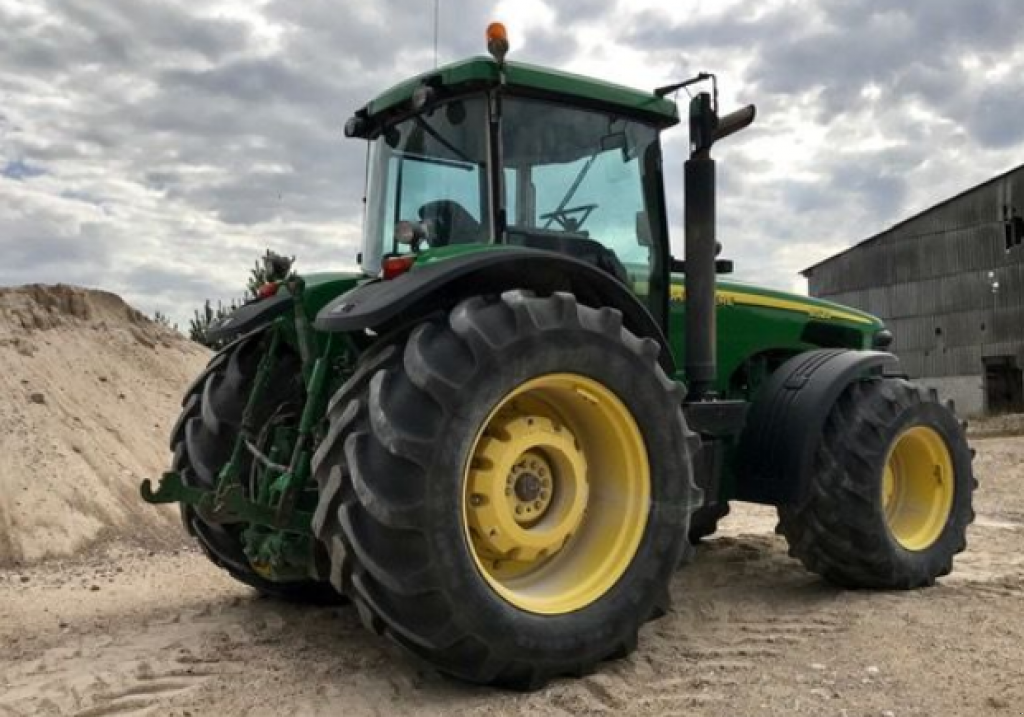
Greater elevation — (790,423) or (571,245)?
(571,245)

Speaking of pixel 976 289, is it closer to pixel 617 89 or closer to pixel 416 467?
pixel 617 89

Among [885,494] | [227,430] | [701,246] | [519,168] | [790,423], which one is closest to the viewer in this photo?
[519,168]

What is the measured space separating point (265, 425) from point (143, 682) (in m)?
1.33

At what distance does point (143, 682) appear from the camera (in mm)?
3709

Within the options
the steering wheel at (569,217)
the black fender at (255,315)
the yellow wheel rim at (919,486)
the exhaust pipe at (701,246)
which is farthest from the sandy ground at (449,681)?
the steering wheel at (569,217)

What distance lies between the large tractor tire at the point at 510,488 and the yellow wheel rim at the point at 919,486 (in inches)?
89.4

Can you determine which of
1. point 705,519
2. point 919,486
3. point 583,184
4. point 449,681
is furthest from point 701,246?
point 449,681

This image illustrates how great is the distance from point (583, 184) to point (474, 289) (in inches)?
44.2

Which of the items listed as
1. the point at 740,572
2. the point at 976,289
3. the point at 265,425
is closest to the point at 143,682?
the point at 265,425

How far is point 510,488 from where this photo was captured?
381 cm

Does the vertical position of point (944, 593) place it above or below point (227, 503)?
below

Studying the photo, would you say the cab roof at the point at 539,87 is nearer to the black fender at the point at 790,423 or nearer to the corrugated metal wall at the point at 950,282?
the black fender at the point at 790,423

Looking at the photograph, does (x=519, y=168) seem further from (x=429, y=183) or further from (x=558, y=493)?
(x=558, y=493)

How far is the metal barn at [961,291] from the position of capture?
25.9 metres
